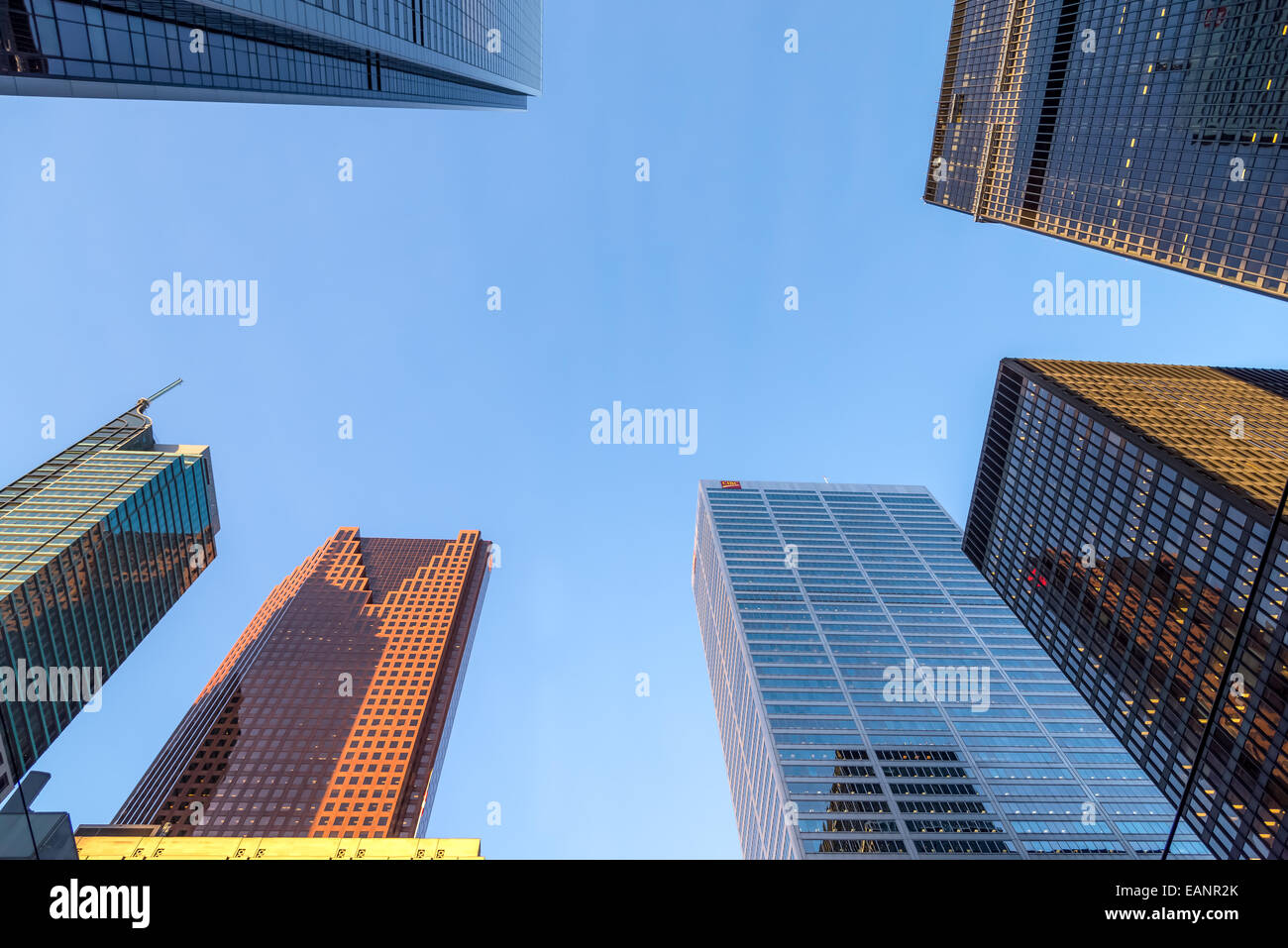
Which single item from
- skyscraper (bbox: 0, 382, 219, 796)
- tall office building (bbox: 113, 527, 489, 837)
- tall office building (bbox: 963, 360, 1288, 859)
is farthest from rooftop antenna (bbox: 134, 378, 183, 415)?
tall office building (bbox: 963, 360, 1288, 859)

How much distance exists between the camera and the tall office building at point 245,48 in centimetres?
3088

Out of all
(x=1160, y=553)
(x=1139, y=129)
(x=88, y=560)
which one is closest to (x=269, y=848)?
(x=88, y=560)

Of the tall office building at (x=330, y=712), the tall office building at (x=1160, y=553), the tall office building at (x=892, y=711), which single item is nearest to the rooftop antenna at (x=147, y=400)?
the tall office building at (x=330, y=712)

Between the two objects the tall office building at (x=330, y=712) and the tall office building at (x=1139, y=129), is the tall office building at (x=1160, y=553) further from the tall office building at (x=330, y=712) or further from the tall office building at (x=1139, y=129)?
the tall office building at (x=330, y=712)

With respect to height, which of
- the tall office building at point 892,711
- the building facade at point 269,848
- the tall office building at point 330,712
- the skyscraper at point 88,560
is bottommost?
the tall office building at point 330,712

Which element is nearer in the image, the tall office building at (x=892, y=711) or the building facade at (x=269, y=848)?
the building facade at (x=269, y=848)

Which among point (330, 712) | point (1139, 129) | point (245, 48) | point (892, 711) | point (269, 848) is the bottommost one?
point (330, 712)

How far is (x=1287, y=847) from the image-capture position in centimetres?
5675

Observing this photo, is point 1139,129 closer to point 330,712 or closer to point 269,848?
point 269,848

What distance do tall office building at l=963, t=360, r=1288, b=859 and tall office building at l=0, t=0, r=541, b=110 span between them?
3641 inches

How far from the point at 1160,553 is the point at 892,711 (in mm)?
51863

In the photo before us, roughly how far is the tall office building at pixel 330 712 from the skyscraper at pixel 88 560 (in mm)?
26510

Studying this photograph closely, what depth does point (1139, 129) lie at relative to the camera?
91625 millimetres
